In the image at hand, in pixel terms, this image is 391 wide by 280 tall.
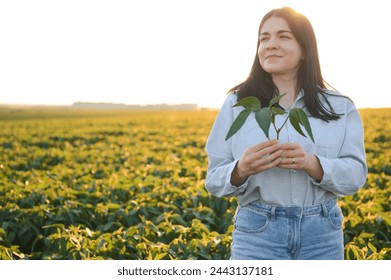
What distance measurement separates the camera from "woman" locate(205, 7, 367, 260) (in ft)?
6.58

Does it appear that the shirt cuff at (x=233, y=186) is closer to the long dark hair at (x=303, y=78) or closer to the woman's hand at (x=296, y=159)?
the woman's hand at (x=296, y=159)

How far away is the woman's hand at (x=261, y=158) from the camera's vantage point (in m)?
1.83

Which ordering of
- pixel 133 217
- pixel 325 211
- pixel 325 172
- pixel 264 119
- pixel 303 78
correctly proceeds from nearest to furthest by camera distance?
pixel 264 119 → pixel 325 172 → pixel 325 211 → pixel 303 78 → pixel 133 217

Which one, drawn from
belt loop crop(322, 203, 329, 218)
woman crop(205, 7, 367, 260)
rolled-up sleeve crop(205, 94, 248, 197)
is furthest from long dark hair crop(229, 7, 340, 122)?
belt loop crop(322, 203, 329, 218)

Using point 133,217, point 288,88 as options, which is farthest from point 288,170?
point 133,217

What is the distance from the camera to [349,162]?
202 cm

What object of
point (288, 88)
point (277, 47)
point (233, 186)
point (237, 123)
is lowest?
point (233, 186)

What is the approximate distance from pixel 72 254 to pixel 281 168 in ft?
7.01

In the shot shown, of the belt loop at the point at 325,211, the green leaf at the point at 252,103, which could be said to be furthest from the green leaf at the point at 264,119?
the belt loop at the point at 325,211

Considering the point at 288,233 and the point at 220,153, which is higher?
the point at 220,153

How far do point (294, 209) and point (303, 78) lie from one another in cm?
58

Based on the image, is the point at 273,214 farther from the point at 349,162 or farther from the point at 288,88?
the point at 288,88

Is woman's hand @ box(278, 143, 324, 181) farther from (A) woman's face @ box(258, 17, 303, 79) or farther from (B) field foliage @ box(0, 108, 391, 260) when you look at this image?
(B) field foliage @ box(0, 108, 391, 260)
